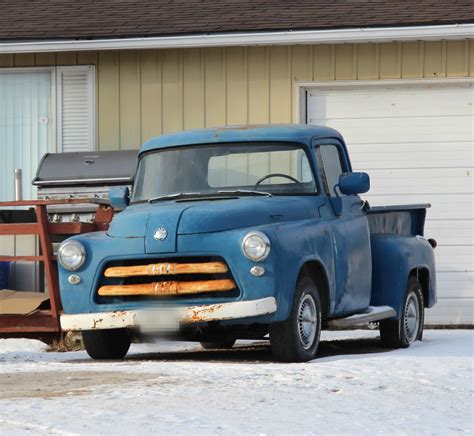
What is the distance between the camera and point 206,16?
17.3 m

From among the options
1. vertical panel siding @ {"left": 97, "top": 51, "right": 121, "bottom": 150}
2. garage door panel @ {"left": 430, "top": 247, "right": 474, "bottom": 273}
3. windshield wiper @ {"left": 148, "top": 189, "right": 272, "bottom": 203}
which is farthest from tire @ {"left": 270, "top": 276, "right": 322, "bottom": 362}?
vertical panel siding @ {"left": 97, "top": 51, "right": 121, "bottom": 150}

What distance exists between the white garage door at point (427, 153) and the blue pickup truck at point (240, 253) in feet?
13.5

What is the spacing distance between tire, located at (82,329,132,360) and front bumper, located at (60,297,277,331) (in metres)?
0.41

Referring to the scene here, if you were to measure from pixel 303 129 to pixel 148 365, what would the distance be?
8.71 feet

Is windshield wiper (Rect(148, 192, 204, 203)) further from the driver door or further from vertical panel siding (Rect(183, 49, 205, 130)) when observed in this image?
vertical panel siding (Rect(183, 49, 205, 130))

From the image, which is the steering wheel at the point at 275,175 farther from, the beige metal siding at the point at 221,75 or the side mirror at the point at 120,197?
the beige metal siding at the point at 221,75

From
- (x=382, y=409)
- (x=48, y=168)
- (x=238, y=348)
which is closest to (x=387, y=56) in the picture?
(x=48, y=168)

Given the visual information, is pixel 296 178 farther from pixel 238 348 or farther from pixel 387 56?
pixel 387 56

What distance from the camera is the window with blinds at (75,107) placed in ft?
57.8

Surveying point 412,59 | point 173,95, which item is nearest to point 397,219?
point 412,59

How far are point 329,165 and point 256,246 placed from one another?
1.88 metres

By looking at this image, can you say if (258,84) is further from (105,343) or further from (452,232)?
(105,343)

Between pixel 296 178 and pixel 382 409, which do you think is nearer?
pixel 382 409

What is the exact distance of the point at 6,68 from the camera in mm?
17844
